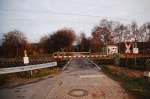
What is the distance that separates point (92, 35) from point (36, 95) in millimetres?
69871

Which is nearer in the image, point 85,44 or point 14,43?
point 14,43

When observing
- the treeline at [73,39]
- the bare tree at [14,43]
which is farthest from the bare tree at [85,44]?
the bare tree at [14,43]

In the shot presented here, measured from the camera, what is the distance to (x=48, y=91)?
1052cm

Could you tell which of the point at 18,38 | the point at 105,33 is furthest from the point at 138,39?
the point at 18,38

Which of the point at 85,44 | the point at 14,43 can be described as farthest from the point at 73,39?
the point at 14,43

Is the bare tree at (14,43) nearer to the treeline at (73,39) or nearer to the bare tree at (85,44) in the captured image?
the treeline at (73,39)

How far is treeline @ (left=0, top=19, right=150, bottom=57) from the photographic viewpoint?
61.4m

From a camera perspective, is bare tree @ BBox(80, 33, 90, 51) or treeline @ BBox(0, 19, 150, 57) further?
bare tree @ BBox(80, 33, 90, 51)

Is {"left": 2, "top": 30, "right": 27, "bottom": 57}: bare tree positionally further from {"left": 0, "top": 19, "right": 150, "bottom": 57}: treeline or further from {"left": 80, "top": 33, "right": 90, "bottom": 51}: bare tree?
{"left": 80, "top": 33, "right": 90, "bottom": 51}: bare tree

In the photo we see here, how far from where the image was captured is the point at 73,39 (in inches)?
3199

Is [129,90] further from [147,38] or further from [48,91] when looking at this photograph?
[147,38]

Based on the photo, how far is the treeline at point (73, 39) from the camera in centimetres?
6141

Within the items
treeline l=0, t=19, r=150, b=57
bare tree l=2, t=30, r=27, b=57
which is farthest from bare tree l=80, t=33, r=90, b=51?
bare tree l=2, t=30, r=27, b=57

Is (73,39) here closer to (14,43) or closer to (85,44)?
(85,44)
